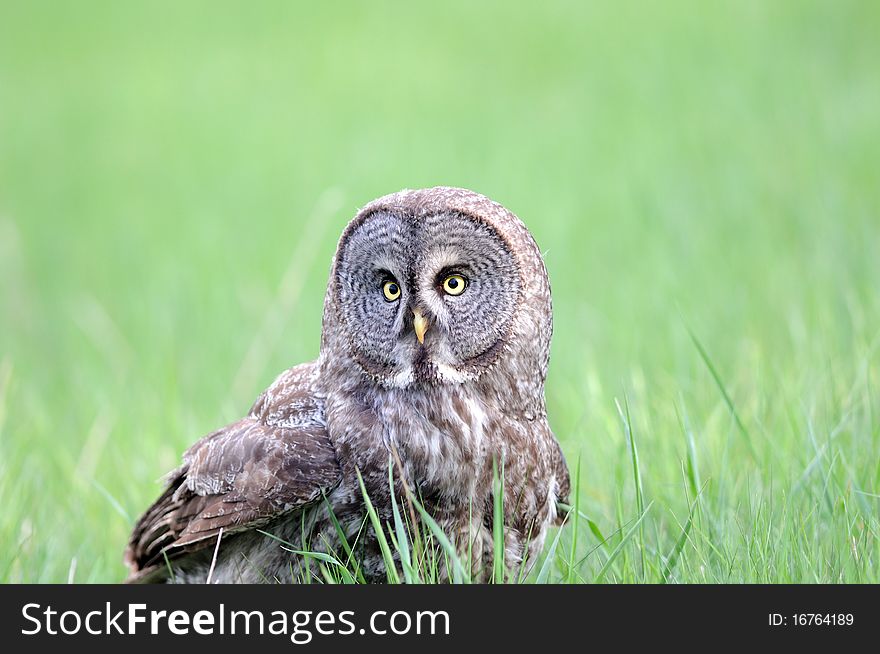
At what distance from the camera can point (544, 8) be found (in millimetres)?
13547

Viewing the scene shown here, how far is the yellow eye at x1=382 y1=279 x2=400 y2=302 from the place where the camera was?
335 cm

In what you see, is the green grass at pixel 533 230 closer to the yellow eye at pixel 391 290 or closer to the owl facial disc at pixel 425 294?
the owl facial disc at pixel 425 294

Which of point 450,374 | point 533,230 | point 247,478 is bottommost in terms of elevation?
point 247,478

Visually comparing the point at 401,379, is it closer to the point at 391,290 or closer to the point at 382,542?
the point at 391,290

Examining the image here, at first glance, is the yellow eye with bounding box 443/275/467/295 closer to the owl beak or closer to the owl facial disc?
the owl facial disc

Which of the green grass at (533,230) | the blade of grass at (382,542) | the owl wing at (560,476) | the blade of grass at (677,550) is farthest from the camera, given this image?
the green grass at (533,230)

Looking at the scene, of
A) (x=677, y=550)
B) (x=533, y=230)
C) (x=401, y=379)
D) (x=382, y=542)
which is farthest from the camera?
(x=533, y=230)

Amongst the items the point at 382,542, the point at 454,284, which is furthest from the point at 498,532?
the point at 454,284

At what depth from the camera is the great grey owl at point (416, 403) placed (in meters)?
3.30

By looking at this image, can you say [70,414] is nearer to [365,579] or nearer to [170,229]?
[170,229]

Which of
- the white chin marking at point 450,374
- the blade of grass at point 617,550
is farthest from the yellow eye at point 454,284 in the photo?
the blade of grass at point 617,550

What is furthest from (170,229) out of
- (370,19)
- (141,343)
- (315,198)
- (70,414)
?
(370,19)

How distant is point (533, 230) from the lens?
7.94 m

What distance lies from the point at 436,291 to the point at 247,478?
93 cm
